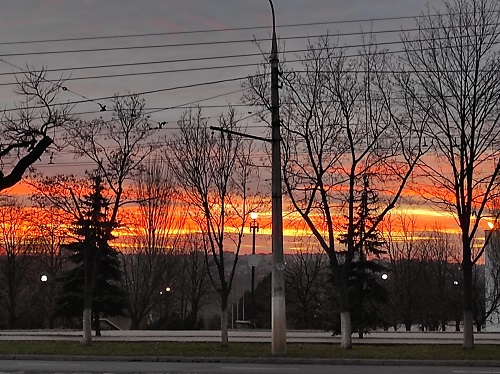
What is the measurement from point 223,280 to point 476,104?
10.4m

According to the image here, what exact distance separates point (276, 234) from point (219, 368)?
413 cm

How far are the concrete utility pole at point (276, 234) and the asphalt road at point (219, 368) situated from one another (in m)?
1.13

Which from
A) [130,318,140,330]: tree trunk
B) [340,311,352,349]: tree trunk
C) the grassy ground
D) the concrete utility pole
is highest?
the concrete utility pole

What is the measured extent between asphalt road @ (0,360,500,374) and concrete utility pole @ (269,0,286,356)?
3.70ft

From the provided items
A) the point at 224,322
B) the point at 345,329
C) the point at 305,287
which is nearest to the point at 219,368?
the point at 345,329

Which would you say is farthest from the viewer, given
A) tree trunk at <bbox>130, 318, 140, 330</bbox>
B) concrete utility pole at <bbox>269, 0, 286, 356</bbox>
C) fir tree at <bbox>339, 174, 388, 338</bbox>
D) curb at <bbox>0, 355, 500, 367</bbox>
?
tree trunk at <bbox>130, 318, 140, 330</bbox>

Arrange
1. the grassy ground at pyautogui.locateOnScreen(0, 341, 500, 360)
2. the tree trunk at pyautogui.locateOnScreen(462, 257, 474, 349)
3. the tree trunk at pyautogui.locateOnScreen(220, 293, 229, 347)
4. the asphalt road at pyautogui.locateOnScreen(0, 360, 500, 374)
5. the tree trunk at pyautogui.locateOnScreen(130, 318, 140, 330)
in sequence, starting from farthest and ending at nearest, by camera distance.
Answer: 1. the tree trunk at pyautogui.locateOnScreen(130, 318, 140, 330)
2. the tree trunk at pyautogui.locateOnScreen(220, 293, 229, 347)
3. the tree trunk at pyautogui.locateOnScreen(462, 257, 474, 349)
4. the grassy ground at pyautogui.locateOnScreen(0, 341, 500, 360)
5. the asphalt road at pyautogui.locateOnScreen(0, 360, 500, 374)

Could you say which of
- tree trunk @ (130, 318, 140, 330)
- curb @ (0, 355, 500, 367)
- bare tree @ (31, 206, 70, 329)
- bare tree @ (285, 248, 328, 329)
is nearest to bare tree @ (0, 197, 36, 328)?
bare tree @ (31, 206, 70, 329)

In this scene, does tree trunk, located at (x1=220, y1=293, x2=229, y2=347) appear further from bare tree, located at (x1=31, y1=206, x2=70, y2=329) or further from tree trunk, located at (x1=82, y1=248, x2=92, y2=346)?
bare tree, located at (x1=31, y1=206, x2=70, y2=329)

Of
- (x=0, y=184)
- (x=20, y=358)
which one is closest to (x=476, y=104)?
(x=0, y=184)

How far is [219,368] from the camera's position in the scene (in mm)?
18250

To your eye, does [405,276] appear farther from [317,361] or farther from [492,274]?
[317,361]

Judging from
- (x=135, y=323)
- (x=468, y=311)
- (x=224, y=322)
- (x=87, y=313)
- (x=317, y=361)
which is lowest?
(x=135, y=323)

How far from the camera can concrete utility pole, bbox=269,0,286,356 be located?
20047 millimetres
